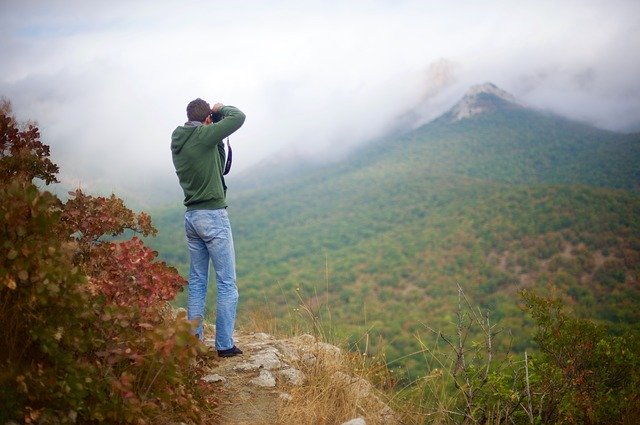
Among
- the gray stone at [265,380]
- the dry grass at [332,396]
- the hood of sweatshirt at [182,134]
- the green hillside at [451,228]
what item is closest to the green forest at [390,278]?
the dry grass at [332,396]

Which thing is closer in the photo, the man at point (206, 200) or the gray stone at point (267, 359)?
the man at point (206, 200)

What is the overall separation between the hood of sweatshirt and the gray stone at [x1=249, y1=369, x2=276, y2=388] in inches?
84.6

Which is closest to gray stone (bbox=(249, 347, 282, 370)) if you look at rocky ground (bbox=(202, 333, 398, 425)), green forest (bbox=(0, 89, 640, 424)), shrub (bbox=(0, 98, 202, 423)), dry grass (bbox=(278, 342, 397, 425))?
rocky ground (bbox=(202, 333, 398, 425))

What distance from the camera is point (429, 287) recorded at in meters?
41.6

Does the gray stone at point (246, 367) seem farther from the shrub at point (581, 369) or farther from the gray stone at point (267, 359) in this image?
the shrub at point (581, 369)

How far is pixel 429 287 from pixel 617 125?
95066 millimetres

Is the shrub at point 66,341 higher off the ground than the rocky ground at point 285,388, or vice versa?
the shrub at point 66,341

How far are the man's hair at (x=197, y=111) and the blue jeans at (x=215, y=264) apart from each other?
34.8 inches

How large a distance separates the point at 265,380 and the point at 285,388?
19 centimetres

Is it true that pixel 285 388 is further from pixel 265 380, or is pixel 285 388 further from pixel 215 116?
pixel 215 116

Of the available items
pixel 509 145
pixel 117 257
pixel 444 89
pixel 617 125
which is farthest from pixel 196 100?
pixel 444 89

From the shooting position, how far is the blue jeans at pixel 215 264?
3.90 metres

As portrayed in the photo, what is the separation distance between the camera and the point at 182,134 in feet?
12.9

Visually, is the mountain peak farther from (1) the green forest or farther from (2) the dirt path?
(2) the dirt path
